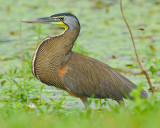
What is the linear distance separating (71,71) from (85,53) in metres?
2.38

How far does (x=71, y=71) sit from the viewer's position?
5.60 m

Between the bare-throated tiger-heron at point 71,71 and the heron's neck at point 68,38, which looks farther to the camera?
the heron's neck at point 68,38

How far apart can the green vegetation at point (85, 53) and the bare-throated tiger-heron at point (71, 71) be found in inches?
7.4

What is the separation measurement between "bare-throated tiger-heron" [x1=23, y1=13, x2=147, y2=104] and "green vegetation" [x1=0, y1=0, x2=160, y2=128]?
7.4 inches

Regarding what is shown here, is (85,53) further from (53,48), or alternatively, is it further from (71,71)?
(71,71)

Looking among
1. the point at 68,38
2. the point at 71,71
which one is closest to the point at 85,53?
the point at 68,38

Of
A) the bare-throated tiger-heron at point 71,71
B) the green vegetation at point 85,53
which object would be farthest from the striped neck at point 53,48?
the green vegetation at point 85,53

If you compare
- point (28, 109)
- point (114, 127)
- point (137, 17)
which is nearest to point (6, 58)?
point (28, 109)

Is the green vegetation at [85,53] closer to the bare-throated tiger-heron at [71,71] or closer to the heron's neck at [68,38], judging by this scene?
the bare-throated tiger-heron at [71,71]

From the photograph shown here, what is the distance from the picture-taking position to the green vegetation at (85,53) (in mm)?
4082

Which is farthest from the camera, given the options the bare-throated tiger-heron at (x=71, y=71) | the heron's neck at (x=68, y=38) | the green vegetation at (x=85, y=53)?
the heron's neck at (x=68, y=38)

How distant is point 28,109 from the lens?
231 inches

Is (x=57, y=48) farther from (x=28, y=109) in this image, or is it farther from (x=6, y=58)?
(x=6, y=58)

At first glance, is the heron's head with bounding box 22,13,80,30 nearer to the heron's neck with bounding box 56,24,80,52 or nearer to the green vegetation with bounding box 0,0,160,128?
the heron's neck with bounding box 56,24,80,52
